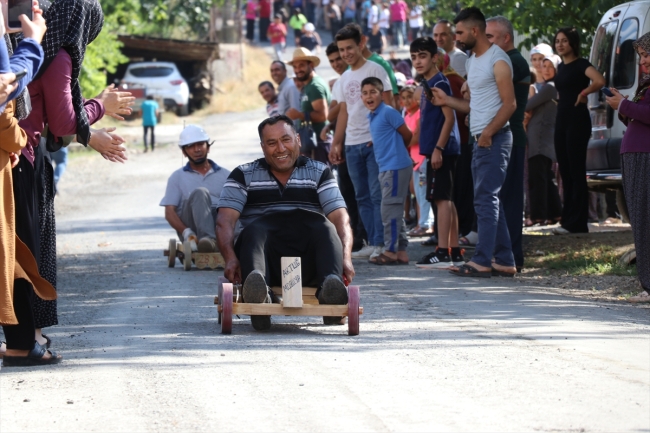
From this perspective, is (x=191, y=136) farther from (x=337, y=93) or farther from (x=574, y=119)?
(x=574, y=119)

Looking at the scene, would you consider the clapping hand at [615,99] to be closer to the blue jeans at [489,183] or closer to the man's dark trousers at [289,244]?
the blue jeans at [489,183]

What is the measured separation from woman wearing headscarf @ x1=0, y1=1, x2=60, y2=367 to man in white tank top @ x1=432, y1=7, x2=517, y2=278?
5.02 metres

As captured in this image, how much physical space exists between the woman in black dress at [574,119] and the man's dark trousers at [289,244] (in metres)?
5.58

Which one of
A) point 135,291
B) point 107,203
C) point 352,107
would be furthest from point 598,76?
point 107,203

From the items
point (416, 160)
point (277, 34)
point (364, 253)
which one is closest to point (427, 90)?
point (364, 253)

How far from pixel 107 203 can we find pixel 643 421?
1786 centimetres

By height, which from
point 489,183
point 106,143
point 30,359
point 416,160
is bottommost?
point 30,359

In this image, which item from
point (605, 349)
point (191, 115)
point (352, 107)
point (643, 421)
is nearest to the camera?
point (643, 421)

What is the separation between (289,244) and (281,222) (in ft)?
0.61

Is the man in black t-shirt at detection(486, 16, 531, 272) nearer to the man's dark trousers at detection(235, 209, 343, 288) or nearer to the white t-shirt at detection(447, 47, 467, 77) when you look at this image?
the white t-shirt at detection(447, 47, 467, 77)

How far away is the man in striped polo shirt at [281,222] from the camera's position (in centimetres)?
802

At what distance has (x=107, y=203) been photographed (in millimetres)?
22250

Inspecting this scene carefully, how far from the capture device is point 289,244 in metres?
8.29

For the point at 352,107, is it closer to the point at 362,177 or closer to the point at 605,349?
the point at 362,177
